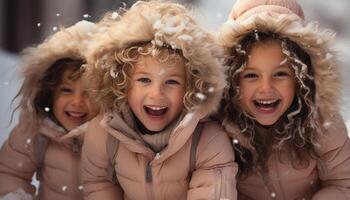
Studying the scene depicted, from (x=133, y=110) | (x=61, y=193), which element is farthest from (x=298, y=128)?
(x=61, y=193)

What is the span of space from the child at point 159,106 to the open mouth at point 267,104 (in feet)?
0.40

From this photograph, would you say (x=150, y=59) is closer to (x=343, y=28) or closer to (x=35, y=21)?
(x=35, y=21)

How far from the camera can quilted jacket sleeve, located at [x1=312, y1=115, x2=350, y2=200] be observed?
5.99ft

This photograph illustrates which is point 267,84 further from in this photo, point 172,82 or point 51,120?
point 51,120

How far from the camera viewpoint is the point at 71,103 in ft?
6.32

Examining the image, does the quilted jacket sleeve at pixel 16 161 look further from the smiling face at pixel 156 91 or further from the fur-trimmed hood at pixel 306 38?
the fur-trimmed hood at pixel 306 38

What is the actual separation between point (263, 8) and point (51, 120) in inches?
27.4

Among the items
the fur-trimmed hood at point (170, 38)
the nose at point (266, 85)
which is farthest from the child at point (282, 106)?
the fur-trimmed hood at point (170, 38)

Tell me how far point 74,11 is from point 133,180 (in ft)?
6.38

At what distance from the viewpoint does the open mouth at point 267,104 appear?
1.77 meters

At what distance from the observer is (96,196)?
1.81m

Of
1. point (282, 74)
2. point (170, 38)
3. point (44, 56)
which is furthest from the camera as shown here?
point (44, 56)

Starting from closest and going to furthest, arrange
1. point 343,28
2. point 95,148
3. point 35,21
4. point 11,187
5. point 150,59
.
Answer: point 150,59 → point 95,148 → point 11,187 → point 35,21 → point 343,28

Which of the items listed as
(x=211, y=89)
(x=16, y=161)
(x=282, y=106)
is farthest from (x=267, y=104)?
(x=16, y=161)
